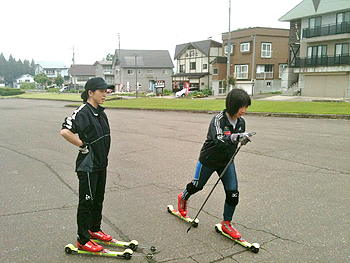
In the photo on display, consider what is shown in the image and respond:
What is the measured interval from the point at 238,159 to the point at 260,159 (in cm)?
54

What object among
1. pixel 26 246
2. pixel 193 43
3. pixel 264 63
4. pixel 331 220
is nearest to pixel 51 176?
pixel 26 246

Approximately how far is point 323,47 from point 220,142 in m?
34.8

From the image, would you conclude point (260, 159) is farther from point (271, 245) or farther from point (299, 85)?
point (299, 85)

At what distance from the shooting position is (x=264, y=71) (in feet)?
148

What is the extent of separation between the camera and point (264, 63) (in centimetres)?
4494

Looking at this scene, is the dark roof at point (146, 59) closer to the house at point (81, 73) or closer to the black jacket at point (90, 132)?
the house at point (81, 73)

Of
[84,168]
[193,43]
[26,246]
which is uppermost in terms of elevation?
[193,43]

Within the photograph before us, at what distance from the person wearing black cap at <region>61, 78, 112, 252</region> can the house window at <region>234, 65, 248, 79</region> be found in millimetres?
44084

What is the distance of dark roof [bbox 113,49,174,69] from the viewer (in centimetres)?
6844

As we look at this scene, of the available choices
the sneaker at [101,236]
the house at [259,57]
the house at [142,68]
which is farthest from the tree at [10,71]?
the sneaker at [101,236]

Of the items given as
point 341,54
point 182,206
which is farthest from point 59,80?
point 182,206

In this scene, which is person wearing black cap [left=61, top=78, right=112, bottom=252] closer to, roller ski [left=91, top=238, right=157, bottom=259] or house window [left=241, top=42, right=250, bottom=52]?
roller ski [left=91, top=238, right=157, bottom=259]

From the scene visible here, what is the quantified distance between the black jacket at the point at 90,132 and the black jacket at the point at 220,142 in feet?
4.06

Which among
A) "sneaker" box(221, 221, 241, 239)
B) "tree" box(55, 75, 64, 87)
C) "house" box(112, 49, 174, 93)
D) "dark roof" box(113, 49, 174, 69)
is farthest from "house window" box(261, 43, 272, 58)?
"tree" box(55, 75, 64, 87)
